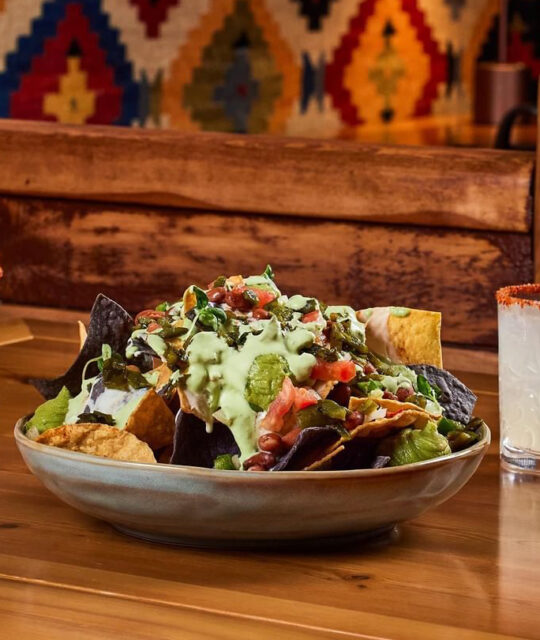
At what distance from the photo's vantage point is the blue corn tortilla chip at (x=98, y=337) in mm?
1058

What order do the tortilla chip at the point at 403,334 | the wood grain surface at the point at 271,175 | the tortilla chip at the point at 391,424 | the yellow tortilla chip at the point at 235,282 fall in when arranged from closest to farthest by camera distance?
the tortilla chip at the point at 391,424, the yellow tortilla chip at the point at 235,282, the tortilla chip at the point at 403,334, the wood grain surface at the point at 271,175

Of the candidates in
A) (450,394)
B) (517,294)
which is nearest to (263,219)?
(517,294)

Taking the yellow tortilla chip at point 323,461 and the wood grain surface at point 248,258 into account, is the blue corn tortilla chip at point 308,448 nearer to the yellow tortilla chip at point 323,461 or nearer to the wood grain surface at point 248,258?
the yellow tortilla chip at point 323,461

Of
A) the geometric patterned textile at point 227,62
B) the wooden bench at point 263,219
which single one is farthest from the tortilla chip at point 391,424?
the geometric patterned textile at point 227,62

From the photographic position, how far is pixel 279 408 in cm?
90

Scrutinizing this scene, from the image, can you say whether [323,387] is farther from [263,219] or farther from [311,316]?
[263,219]

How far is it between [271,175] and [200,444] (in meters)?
1.66

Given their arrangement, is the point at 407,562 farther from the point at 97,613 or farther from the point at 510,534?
the point at 97,613

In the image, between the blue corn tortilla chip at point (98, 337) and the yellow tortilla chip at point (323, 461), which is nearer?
the yellow tortilla chip at point (323, 461)

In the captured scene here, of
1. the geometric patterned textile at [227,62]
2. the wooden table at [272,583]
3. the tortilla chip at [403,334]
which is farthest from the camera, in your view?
the geometric patterned textile at [227,62]

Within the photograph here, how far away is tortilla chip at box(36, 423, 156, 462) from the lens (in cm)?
92

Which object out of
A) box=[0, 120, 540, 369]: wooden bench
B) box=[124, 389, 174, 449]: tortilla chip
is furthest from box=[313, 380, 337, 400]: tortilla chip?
box=[0, 120, 540, 369]: wooden bench

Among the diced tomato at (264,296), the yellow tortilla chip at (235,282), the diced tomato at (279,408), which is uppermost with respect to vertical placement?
the yellow tortilla chip at (235,282)

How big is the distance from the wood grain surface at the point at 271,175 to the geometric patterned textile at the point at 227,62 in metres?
1.00
